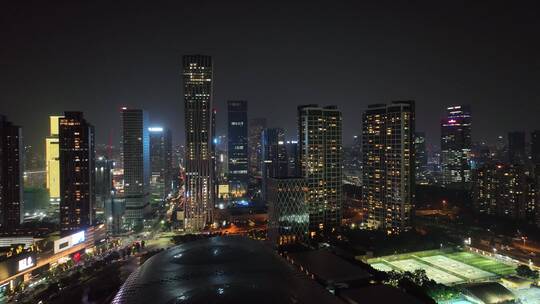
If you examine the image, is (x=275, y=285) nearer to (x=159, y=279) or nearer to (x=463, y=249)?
(x=159, y=279)

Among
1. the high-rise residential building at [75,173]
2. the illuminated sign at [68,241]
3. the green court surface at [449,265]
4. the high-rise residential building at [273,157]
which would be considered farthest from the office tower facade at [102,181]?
the green court surface at [449,265]

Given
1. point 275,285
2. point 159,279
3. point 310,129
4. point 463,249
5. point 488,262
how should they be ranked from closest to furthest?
point 275,285 → point 159,279 → point 488,262 → point 463,249 → point 310,129

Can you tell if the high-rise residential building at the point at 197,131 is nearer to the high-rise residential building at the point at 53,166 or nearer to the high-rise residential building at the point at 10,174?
the high-rise residential building at the point at 10,174

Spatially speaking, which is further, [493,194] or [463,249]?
[493,194]

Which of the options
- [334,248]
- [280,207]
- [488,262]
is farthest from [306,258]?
[488,262]

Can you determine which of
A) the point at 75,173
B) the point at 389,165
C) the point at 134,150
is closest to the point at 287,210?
the point at 389,165

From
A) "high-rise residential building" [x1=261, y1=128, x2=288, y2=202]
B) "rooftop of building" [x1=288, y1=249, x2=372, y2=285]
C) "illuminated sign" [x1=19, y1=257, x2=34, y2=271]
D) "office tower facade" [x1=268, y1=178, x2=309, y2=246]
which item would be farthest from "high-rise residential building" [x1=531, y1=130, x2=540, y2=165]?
"illuminated sign" [x1=19, y1=257, x2=34, y2=271]

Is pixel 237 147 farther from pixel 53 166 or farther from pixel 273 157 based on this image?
pixel 53 166
